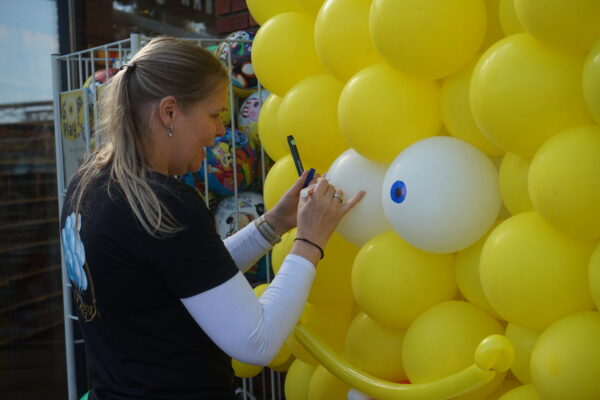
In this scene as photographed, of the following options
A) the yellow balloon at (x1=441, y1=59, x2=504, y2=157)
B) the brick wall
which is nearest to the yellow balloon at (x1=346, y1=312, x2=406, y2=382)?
the yellow balloon at (x1=441, y1=59, x2=504, y2=157)

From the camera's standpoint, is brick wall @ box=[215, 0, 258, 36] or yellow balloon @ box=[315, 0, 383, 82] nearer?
yellow balloon @ box=[315, 0, 383, 82]

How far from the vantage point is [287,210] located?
5.70 feet

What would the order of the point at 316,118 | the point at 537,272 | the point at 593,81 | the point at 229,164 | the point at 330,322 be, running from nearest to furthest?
the point at 593,81
the point at 537,272
the point at 316,118
the point at 330,322
the point at 229,164

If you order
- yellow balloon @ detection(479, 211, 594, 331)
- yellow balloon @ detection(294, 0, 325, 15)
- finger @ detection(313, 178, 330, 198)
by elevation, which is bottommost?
yellow balloon @ detection(479, 211, 594, 331)

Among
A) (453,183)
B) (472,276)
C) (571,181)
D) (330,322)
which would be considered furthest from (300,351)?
(571,181)

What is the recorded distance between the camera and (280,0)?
1.95 meters

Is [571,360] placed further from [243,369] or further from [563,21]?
[243,369]

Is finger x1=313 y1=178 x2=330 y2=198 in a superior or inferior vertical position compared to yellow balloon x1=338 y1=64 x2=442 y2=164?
inferior

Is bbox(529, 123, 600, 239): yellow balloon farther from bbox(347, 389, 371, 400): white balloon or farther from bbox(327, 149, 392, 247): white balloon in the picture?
bbox(347, 389, 371, 400): white balloon

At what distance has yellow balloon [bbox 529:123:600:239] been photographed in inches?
44.0

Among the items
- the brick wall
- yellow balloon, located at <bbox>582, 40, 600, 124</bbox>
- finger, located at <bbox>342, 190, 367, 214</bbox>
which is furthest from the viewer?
the brick wall

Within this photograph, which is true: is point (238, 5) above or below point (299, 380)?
above

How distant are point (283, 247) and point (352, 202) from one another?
1.13ft

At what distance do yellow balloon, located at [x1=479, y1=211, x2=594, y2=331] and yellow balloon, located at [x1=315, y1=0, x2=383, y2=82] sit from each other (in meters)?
0.54
